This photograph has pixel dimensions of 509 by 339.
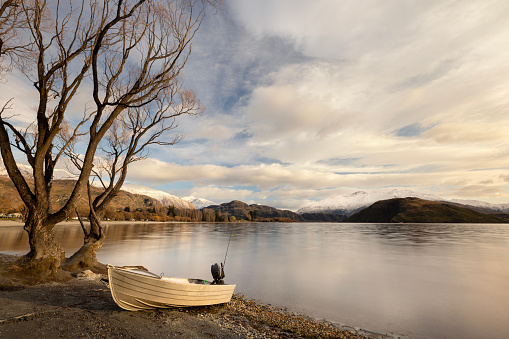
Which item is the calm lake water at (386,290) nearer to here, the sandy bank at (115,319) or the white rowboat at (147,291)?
the sandy bank at (115,319)

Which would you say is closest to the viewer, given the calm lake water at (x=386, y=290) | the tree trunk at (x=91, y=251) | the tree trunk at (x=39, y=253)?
the tree trunk at (x=39, y=253)

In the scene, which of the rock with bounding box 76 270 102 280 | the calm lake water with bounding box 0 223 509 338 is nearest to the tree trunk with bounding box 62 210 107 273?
the rock with bounding box 76 270 102 280

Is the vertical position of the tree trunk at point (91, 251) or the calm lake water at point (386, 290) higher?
the tree trunk at point (91, 251)

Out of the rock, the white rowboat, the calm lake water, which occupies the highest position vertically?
the white rowboat

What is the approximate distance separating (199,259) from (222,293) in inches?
817

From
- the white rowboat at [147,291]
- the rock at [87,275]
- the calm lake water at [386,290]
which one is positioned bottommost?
the calm lake water at [386,290]

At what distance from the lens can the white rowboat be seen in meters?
9.21

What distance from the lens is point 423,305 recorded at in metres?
15.3

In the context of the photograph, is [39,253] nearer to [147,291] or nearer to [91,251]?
[91,251]

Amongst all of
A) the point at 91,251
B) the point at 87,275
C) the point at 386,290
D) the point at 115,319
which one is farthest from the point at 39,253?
the point at 386,290

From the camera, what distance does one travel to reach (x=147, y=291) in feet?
31.0

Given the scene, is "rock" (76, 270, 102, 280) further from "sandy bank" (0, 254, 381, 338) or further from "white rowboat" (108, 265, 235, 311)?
"white rowboat" (108, 265, 235, 311)

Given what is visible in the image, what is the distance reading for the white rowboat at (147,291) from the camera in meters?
9.21

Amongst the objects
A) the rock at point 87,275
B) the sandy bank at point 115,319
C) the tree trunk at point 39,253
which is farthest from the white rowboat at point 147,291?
the rock at point 87,275
